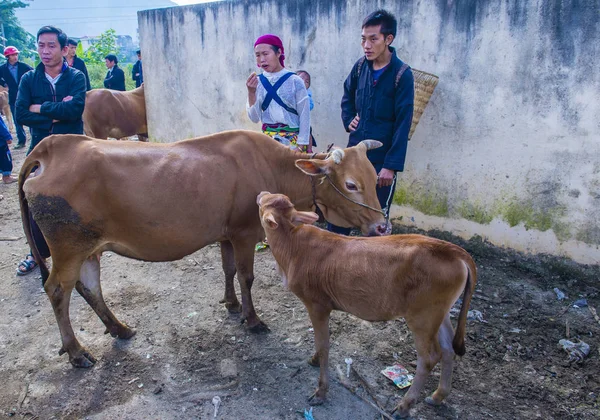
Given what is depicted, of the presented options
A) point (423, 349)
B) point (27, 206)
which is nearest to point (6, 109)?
point (27, 206)

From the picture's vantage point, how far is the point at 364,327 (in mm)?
4223

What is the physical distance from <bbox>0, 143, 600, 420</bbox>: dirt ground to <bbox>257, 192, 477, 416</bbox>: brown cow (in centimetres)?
42

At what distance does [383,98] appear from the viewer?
440 cm

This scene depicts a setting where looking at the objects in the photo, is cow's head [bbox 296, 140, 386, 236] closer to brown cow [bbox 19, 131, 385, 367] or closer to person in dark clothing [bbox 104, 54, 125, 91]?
brown cow [bbox 19, 131, 385, 367]

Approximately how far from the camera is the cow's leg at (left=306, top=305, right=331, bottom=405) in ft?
10.6

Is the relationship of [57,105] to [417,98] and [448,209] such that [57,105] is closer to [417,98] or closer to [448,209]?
[417,98]

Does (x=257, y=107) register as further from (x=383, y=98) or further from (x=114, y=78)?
(x=114, y=78)

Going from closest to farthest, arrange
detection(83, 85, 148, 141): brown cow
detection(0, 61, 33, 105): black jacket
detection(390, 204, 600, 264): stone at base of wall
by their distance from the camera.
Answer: detection(390, 204, 600, 264): stone at base of wall
detection(83, 85, 148, 141): brown cow
detection(0, 61, 33, 105): black jacket

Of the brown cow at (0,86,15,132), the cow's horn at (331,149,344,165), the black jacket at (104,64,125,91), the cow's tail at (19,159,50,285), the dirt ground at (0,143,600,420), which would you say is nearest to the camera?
the dirt ground at (0,143,600,420)

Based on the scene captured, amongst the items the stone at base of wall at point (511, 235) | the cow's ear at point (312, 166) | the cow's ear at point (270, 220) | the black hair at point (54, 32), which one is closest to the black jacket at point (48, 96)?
the black hair at point (54, 32)

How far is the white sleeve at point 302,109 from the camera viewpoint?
15.6 ft

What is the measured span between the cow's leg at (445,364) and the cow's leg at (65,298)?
111 inches

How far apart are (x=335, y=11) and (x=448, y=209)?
Result: 10.7 feet

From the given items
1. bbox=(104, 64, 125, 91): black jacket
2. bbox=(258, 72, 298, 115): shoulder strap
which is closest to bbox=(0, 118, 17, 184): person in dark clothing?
bbox=(104, 64, 125, 91): black jacket
